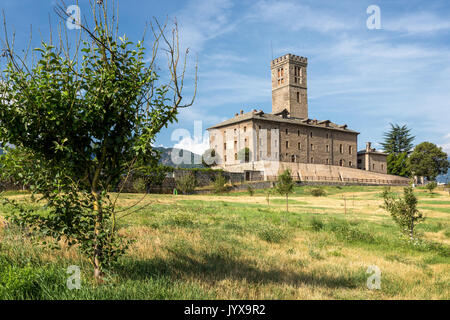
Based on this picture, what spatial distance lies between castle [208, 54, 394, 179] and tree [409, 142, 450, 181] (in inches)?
477

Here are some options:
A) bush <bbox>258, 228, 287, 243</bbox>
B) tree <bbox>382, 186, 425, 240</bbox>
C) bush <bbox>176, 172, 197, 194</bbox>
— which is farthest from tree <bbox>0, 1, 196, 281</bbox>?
bush <bbox>176, 172, 197, 194</bbox>

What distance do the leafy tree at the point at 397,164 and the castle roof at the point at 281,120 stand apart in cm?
1841

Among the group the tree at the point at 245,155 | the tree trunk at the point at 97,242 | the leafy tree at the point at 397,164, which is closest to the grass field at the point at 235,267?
the tree trunk at the point at 97,242

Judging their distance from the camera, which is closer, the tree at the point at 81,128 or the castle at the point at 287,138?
the tree at the point at 81,128

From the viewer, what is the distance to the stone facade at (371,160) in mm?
93938

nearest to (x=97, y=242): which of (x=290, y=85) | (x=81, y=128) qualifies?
(x=81, y=128)

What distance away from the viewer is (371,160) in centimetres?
9425

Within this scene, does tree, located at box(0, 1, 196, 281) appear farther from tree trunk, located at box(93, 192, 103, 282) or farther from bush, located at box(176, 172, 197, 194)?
bush, located at box(176, 172, 197, 194)

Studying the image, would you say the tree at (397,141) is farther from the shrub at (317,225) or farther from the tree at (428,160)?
the shrub at (317,225)

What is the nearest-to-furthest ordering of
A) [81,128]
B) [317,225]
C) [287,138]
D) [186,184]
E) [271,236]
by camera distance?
[81,128] < [271,236] < [317,225] < [186,184] < [287,138]

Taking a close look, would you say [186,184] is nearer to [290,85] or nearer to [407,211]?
[407,211]

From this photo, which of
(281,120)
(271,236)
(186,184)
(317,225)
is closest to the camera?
(271,236)

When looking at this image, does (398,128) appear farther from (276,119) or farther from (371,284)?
(371,284)

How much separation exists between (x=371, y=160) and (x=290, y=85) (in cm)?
3177
